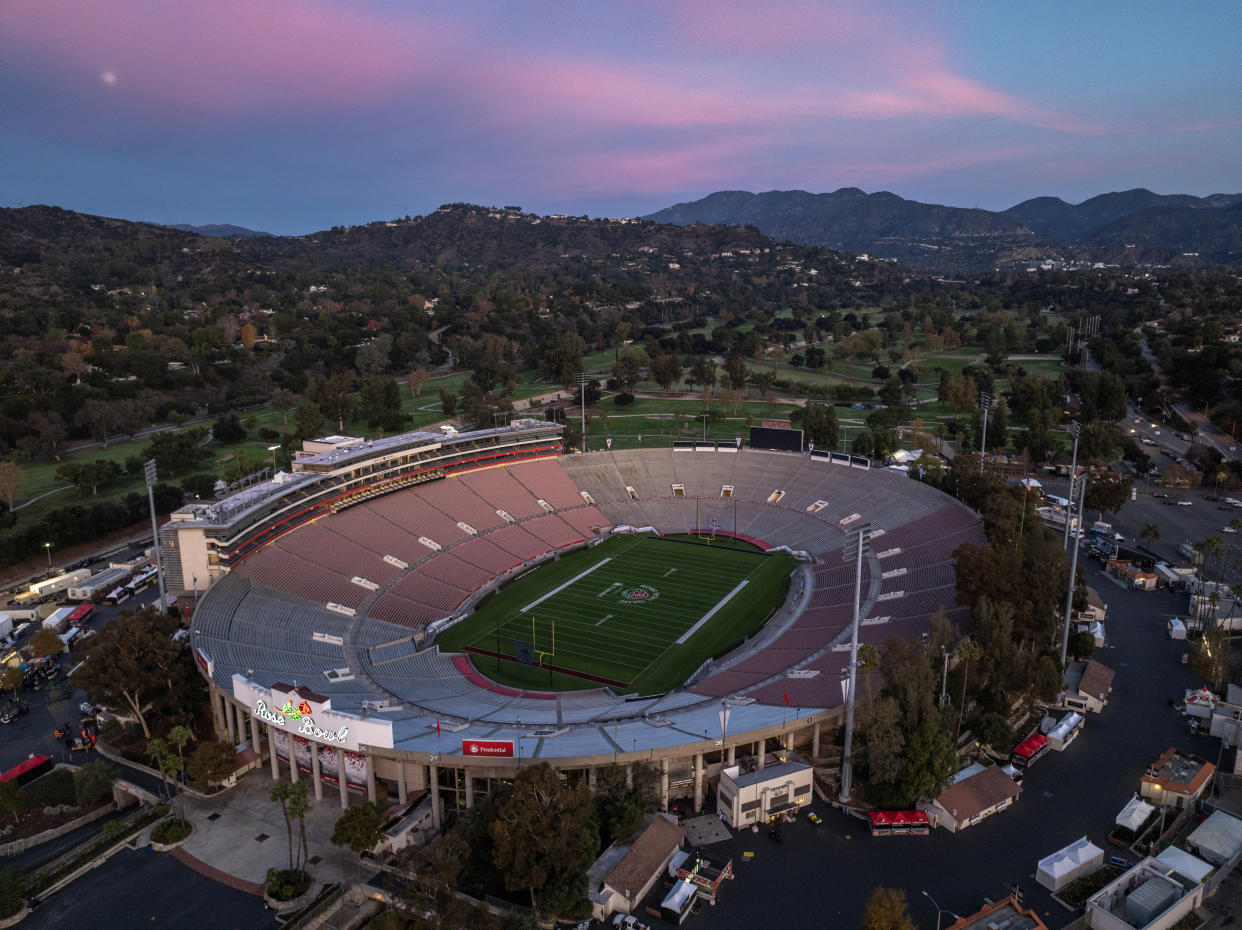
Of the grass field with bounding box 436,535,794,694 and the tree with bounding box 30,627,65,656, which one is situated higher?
the tree with bounding box 30,627,65,656

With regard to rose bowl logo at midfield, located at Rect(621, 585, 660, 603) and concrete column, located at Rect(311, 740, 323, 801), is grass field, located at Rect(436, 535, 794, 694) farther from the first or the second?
concrete column, located at Rect(311, 740, 323, 801)

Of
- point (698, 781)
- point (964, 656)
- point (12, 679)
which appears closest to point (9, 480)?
point (12, 679)

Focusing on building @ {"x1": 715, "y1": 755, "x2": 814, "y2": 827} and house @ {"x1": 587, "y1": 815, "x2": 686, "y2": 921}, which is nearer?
house @ {"x1": 587, "y1": 815, "x2": 686, "y2": 921}

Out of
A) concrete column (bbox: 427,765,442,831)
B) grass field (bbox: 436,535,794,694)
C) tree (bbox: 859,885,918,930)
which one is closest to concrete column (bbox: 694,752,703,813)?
tree (bbox: 859,885,918,930)

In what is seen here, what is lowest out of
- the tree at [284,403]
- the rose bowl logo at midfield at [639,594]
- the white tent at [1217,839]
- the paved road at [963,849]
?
the rose bowl logo at midfield at [639,594]

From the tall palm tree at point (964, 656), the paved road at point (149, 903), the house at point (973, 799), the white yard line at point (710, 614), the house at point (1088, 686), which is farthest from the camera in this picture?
the white yard line at point (710, 614)

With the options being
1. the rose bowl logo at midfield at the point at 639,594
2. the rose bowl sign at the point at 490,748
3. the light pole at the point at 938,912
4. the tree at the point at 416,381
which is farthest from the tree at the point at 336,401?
the light pole at the point at 938,912

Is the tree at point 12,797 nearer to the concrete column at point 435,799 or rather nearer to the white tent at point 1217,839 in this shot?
the concrete column at point 435,799
